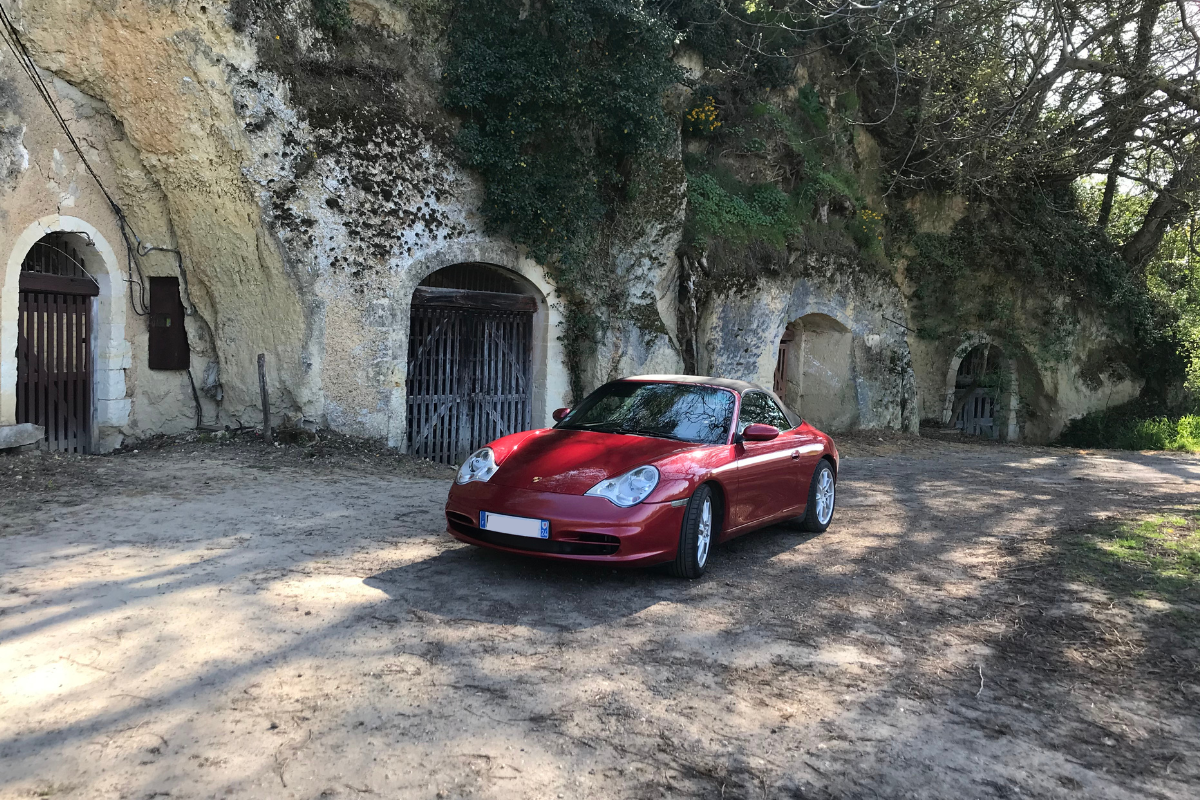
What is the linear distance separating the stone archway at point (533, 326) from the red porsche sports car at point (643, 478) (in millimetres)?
4417

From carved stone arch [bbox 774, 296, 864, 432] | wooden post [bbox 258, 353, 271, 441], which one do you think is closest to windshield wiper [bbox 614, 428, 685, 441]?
wooden post [bbox 258, 353, 271, 441]

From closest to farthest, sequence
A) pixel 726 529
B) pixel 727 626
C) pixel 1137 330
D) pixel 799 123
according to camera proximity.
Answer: pixel 727 626
pixel 726 529
pixel 799 123
pixel 1137 330

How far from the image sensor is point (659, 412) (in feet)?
21.8

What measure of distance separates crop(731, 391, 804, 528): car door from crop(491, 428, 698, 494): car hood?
1.87ft

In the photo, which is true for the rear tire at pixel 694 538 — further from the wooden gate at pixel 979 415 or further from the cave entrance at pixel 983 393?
the wooden gate at pixel 979 415

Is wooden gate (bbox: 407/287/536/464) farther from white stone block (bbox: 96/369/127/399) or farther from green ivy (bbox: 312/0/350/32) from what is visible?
white stone block (bbox: 96/369/127/399)

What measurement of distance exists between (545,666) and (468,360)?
8.43 m

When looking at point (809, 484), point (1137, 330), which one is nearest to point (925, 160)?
point (1137, 330)

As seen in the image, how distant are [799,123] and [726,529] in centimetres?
1362

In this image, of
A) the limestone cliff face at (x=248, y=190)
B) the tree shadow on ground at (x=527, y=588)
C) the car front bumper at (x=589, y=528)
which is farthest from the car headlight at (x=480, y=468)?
the limestone cliff face at (x=248, y=190)

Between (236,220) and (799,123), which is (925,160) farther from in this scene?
(236,220)

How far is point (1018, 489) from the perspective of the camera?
35.1ft

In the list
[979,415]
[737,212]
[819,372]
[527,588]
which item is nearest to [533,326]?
[737,212]

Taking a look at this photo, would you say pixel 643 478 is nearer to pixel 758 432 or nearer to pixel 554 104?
pixel 758 432
